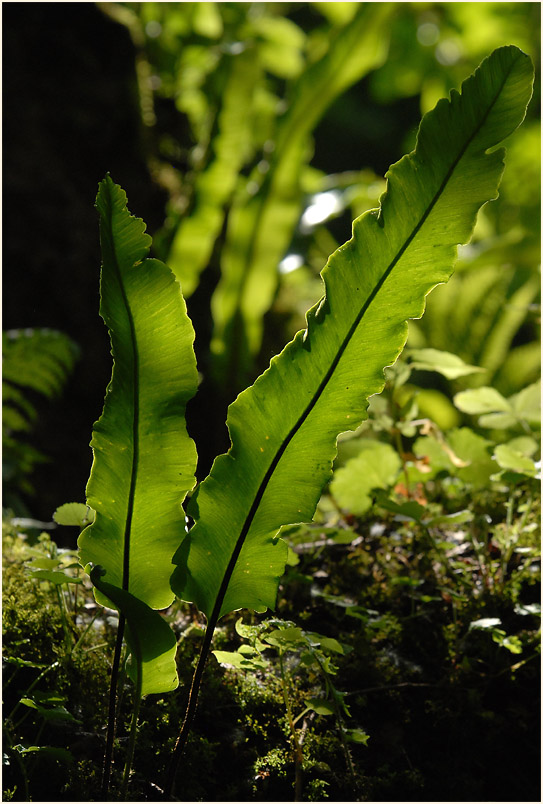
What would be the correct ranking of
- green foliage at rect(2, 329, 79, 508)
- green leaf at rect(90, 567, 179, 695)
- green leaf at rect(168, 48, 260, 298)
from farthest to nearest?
green leaf at rect(168, 48, 260, 298), green foliage at rect(2, 329, 79, 508), green leaf at rect(90, 567, 179, 695)

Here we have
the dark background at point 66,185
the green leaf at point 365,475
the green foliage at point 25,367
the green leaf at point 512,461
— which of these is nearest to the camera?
the green leaf at point 512,461

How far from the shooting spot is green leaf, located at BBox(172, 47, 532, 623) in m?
0.51

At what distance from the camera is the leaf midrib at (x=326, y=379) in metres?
0.51

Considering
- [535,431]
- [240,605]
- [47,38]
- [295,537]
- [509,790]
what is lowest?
[509,790]

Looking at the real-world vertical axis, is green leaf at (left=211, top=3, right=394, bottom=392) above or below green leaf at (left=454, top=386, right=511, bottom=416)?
above

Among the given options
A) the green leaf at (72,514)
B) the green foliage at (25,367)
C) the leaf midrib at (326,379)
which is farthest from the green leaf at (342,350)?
the green foliage at (25,367)

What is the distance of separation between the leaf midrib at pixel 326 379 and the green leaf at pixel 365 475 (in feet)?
1.27

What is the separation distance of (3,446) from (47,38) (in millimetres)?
1592

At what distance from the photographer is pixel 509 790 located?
2.28ft

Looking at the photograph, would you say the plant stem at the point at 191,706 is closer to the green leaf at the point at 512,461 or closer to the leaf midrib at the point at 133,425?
the leaf midrib at the point at 133,425

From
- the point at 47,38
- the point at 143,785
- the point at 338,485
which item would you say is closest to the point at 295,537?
the point at 338,485

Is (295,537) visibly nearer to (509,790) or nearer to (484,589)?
(484,589)

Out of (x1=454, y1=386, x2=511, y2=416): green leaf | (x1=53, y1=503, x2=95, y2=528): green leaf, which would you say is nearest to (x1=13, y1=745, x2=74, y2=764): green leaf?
(x1=53, y1=503, x2=95, y2=528): green leaf

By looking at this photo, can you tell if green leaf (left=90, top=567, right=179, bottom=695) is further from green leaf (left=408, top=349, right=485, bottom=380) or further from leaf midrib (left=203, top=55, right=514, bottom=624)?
green leaf (left=408, top=349, right=485, bottom=380)
